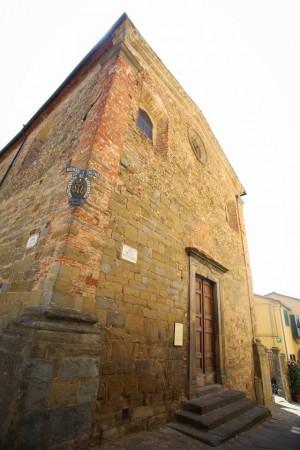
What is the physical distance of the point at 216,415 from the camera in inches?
161

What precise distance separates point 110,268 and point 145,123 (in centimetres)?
442

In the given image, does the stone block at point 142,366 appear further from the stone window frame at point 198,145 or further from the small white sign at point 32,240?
the stone window frame at point 198,145

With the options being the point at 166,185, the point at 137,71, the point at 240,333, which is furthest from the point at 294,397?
the point at 137,71

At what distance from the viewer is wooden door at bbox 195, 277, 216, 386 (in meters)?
5.32

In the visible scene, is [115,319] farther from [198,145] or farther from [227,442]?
[198,145]

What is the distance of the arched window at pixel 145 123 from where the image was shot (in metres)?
6.14

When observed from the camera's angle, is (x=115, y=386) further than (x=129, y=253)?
No

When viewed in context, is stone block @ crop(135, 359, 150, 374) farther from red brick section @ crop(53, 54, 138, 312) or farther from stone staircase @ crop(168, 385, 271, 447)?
red brick section @ crop(53, 54, 138, 312)

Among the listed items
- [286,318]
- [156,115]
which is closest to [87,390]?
[156,115]

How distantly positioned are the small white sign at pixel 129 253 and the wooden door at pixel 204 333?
2.42m

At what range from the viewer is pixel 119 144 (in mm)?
4367

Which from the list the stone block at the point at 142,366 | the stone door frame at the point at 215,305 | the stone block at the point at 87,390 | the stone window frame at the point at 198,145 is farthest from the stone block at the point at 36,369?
the stone window frame at the point at 198,145

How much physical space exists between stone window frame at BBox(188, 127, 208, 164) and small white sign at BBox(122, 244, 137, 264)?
5116 millimetres

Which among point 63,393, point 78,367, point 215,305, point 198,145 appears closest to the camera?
point 63,393
